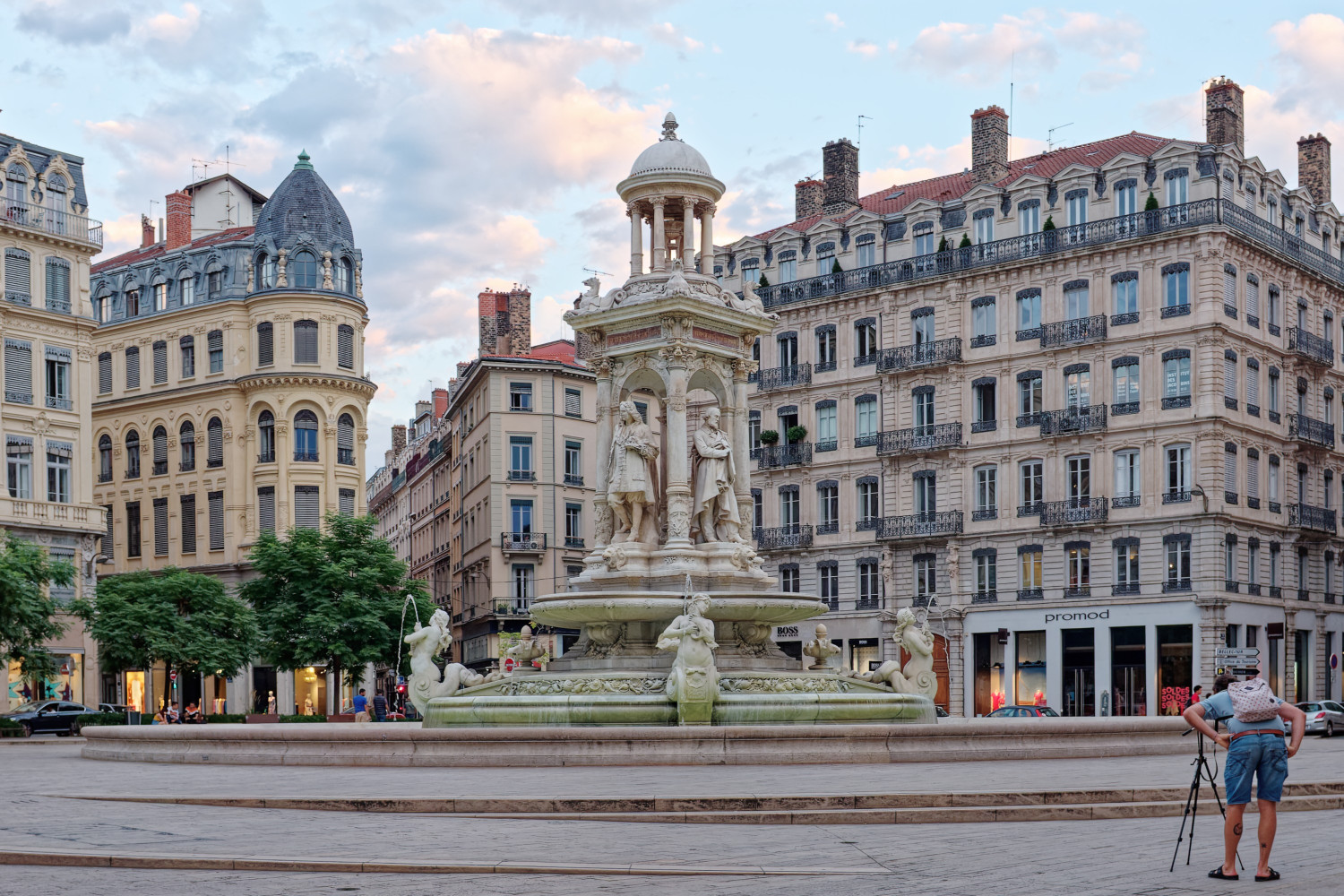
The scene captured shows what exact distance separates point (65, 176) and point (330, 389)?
14.0 m

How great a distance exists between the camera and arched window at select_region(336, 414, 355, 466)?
3002 inches

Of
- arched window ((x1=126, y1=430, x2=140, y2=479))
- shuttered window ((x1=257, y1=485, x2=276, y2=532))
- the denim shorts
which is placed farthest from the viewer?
arched window ((x1=126, y1=430, x2=140, y2=479))

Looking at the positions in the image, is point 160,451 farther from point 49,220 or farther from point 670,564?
point 670,564

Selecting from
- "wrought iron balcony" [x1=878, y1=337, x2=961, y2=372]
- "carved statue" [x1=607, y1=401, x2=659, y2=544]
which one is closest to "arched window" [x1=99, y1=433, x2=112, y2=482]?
"wrought iron balcony" [x1=878, y1=337, x2=961, y2=372]

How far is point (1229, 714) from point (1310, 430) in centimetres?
5868

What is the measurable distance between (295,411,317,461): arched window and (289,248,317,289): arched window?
5.73 m

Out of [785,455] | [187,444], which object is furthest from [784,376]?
[187,444]

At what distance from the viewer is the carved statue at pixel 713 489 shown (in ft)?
94.5

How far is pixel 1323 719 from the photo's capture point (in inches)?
1941

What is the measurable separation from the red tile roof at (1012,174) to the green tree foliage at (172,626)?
29795 mm

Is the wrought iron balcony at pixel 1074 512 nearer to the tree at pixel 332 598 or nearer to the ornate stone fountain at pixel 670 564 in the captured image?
the tree at pixel 332 598

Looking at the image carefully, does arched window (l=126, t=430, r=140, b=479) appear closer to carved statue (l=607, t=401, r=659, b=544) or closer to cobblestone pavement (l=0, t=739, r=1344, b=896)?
carved statue (l=607, t=401, r=659, b=544)

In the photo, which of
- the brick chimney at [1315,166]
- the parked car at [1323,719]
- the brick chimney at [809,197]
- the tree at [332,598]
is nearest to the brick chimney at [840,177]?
the brick chimney at [809,197]

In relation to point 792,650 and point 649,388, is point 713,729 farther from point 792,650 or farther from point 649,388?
point 792,650
